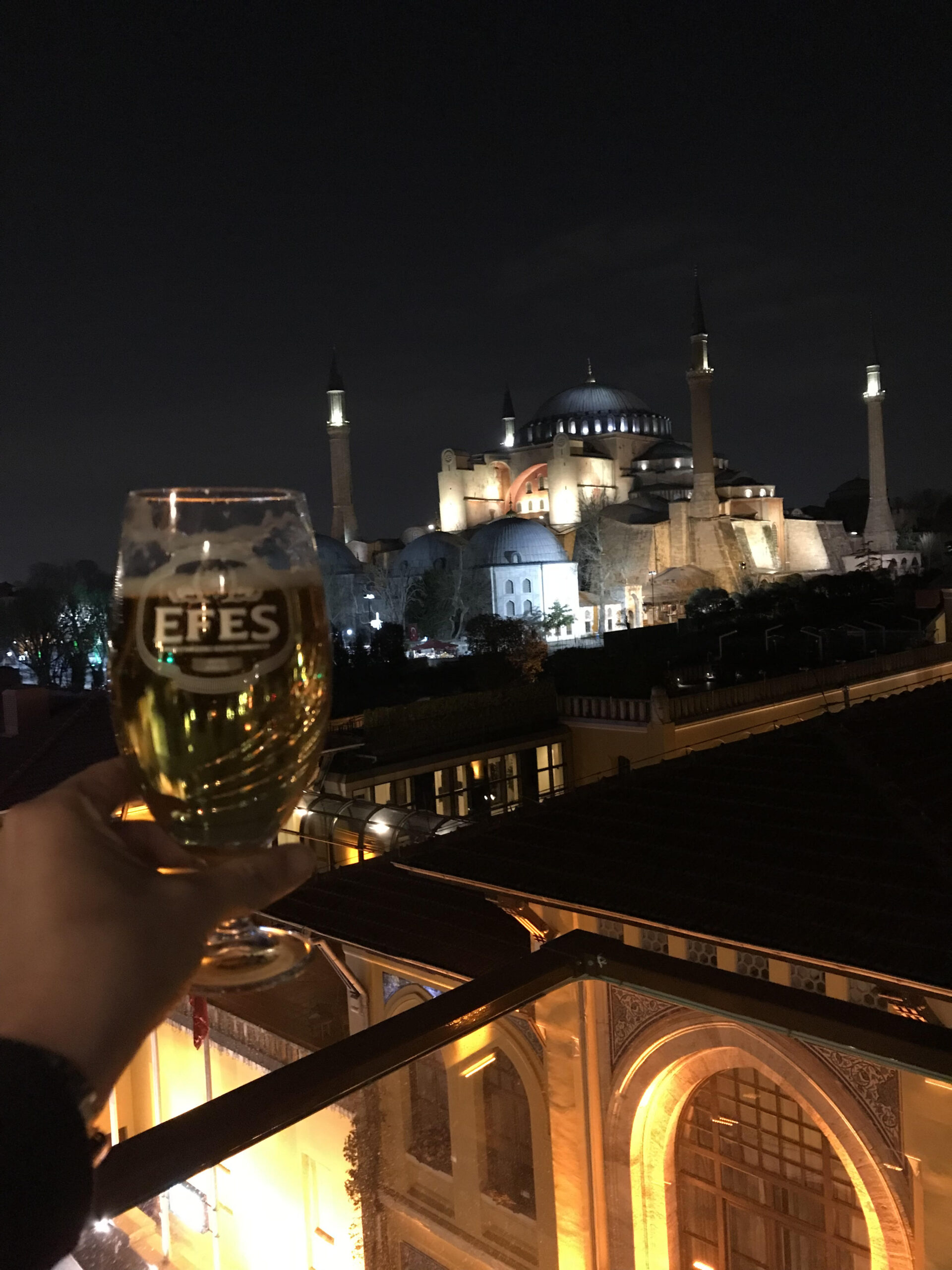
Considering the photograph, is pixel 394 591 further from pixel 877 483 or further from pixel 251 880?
pixel 251 880

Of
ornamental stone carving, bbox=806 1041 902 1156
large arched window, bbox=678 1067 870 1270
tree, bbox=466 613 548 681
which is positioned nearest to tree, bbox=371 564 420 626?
tree, bbox=466 613 548 681

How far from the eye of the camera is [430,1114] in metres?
1.21

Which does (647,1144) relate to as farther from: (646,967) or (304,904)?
(304,904)

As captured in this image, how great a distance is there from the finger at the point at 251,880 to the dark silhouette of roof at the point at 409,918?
4.23 metres

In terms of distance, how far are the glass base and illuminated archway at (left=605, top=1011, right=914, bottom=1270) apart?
21.7 inches

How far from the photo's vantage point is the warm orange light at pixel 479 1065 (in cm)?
117

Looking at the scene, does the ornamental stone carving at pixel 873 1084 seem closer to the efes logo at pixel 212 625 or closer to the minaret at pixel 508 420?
the efes logo at pixel 212 625

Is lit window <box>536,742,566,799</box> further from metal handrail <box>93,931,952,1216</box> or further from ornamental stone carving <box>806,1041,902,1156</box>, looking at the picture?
metal handrail <box>93,931,952,1216</box>

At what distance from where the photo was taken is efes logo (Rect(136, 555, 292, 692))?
81cm

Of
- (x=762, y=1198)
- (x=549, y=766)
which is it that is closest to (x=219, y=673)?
(x=762, y=1198)

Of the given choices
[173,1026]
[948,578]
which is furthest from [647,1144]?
[948,578]

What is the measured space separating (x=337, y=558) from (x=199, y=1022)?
41399 mm

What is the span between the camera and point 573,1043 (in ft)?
4.07

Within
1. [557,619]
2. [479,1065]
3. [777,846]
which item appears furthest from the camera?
[557,619]
